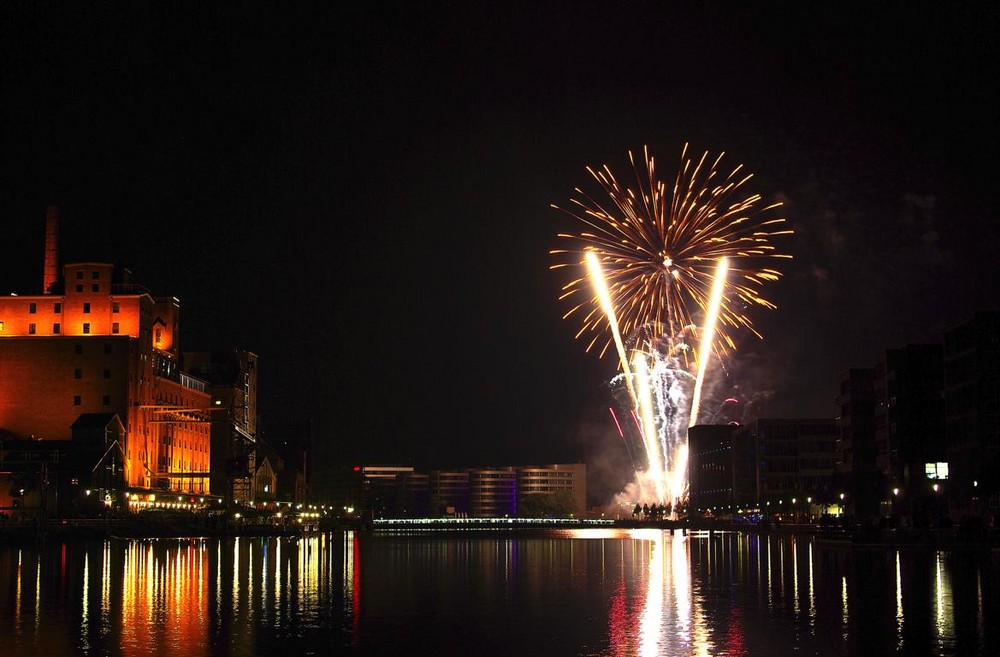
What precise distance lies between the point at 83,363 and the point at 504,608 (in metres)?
114

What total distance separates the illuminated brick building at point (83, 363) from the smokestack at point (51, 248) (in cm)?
35

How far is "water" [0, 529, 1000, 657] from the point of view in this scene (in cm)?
2978

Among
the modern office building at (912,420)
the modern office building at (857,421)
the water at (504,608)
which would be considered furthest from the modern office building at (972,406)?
the water at (504,608)

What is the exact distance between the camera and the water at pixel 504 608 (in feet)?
97.7

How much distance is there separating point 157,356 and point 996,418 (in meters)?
103

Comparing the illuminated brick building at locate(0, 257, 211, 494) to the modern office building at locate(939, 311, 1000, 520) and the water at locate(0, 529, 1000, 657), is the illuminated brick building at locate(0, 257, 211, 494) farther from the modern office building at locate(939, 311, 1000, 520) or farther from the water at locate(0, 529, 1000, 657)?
the modern office building at locate(939, 311, 1000, 520)

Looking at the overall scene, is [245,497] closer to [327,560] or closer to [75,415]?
[75,415]

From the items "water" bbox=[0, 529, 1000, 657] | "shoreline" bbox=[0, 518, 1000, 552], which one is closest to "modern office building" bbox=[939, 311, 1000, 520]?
"shoreline" bbox=[0, 518, 1000, 552]

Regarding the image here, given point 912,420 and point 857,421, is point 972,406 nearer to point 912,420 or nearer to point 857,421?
point 912,420

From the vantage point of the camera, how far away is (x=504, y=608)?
40094mm

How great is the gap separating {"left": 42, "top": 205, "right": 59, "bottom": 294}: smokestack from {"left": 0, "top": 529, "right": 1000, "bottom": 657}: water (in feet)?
311

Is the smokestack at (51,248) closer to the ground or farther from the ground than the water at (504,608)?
farther from the ground

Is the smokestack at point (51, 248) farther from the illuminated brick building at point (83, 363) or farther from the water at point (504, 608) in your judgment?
the water at point (504, 608)

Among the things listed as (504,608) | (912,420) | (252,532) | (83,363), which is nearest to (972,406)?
(912,420)
